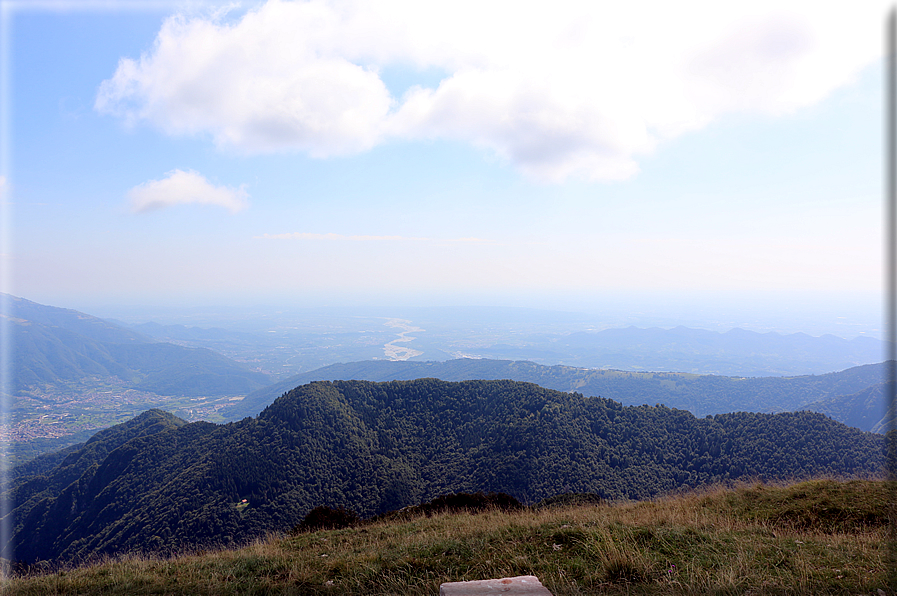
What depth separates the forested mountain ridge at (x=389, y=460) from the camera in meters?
44.3

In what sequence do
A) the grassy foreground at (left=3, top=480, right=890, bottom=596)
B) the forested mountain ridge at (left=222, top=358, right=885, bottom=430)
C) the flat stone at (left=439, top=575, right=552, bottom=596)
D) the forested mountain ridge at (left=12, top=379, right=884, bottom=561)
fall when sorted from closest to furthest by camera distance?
the flat stone at (left=439, top=575, right=552, bottom=596)
the grassy foreground at (left=3, top=480, right=890, bottom=596)
the forested mountain ridge at (left=12, top=379, right=884, bottom=561)
the forested mountain ridge at (left=222, top=358, right=885, bottom=430)

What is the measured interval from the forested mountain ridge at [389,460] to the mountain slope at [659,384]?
7709 cm

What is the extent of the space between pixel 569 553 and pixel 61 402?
23204 cm

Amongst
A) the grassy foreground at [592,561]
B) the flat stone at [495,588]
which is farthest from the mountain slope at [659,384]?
the flat stone at [495,588]

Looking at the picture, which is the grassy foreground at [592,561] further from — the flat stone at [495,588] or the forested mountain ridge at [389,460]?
the forested mountain ridge at [389,460]

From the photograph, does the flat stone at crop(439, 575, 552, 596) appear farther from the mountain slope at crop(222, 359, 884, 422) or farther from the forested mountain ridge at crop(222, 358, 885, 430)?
the mountain slope at crop(222, 359, 884, 422)

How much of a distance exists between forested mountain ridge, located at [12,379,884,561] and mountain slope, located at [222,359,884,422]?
77094 millimetres

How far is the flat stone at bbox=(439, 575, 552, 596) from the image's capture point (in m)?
3.19

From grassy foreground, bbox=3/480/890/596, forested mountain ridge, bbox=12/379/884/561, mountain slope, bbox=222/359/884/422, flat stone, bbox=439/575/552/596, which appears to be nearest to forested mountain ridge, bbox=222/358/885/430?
mountain slope, bbox=222/359/884/422

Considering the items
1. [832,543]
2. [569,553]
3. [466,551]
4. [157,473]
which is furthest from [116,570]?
[157,473]

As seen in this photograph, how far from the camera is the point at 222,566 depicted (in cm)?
610

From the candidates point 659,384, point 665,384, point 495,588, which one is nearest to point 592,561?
point 495,588

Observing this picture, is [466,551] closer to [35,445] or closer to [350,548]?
[350,548]

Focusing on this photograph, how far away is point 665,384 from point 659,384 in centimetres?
210
